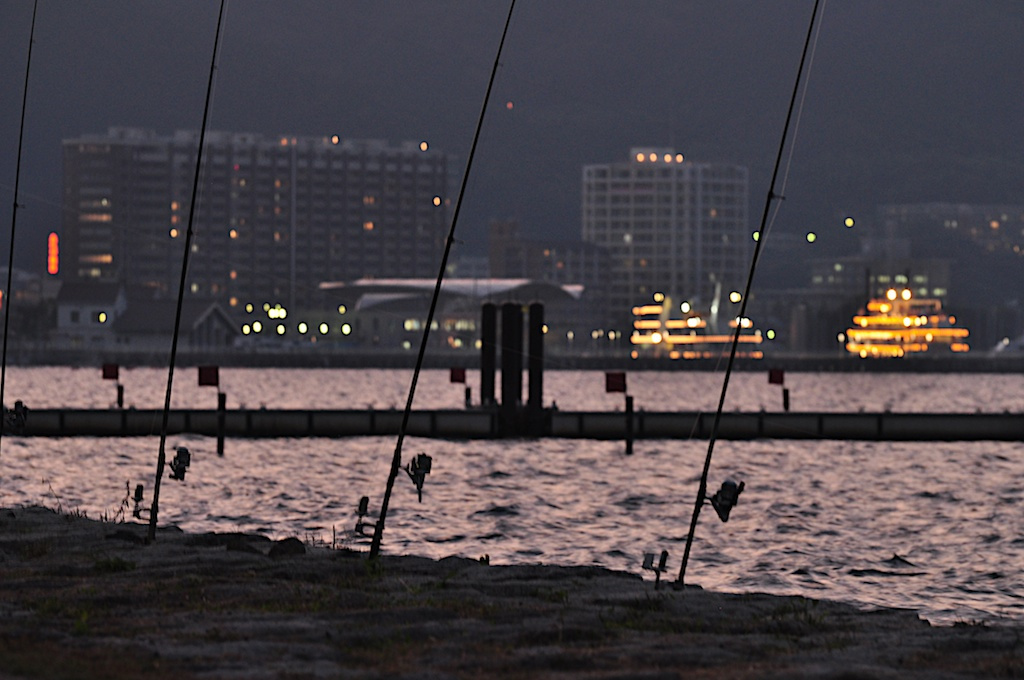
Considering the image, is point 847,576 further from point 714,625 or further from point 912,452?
point 912,452

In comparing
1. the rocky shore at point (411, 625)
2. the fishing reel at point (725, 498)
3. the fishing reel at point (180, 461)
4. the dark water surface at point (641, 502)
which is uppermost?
the fishing reel at point (725, 498)

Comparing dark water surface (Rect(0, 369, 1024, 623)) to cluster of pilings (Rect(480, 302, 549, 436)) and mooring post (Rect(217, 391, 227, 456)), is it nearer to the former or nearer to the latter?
cluster of pilings (Rect(480, 302, 549, 436))

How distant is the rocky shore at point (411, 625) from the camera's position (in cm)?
1409

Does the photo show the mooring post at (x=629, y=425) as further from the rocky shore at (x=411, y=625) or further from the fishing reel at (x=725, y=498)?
the fishing reel at (x=725, y=498)

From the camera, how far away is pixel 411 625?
1625 cm

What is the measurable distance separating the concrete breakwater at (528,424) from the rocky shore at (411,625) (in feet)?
138

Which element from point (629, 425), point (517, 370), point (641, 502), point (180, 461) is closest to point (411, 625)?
point (180, 461)

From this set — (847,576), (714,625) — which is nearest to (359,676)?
(714,625)

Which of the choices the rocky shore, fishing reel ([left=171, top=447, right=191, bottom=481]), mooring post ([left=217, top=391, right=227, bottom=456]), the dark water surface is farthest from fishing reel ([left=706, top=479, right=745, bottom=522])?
mooring post ([left=217, top=391, right=227, bottom=456])

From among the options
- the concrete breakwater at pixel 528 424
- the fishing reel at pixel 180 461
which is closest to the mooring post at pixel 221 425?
the concrete breakwater at pixel 528 424

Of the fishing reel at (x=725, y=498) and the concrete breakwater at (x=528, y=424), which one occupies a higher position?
the fishing reel at (x=725, y=498)

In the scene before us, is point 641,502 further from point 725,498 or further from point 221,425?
point 725,498

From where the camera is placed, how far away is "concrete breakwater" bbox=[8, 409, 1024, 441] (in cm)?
6494

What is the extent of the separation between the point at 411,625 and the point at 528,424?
49405 mm
